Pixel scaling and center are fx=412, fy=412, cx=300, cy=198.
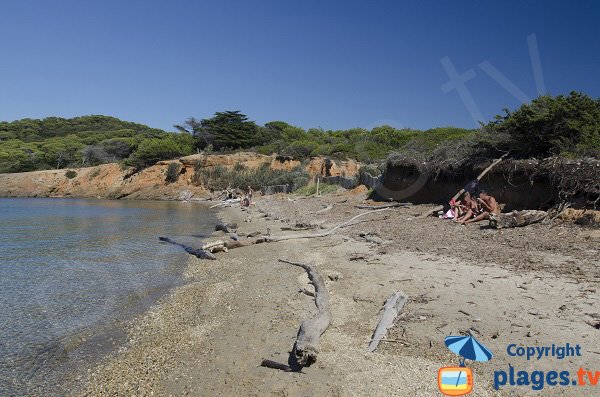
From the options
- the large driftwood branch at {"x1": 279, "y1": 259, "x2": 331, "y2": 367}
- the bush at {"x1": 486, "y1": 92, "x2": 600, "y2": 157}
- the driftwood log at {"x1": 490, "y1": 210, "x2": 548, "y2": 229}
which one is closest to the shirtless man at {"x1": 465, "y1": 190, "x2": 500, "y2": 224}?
the driftwood log at {"x1": 490, "y1": 210, "x2": 548, "y2": 229}

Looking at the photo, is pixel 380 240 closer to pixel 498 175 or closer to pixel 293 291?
pixel 293 291

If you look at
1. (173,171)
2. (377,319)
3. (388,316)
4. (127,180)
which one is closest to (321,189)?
(173,171)

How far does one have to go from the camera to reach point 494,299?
5594 millimetres

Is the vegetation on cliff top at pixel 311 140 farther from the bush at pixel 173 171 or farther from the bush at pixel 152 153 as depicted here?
the bush at pixel 173 171

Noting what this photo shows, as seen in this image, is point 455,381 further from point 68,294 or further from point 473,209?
point 473,209

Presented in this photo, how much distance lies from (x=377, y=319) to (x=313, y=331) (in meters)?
1.04

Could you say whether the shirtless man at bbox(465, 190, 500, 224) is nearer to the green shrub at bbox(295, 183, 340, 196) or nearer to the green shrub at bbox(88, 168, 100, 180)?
the green shrub at bbox(295, 183, 340, 196)

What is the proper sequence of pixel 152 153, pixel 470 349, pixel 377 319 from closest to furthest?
1. pixel 470 349
2. pixel 377 319
3. pixel 152 153

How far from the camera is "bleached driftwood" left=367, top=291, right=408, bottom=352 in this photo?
185 inches

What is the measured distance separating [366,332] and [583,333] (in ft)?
7.57

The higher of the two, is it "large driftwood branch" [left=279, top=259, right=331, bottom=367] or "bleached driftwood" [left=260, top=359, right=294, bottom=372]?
"large driftwood branch" [left=279, top=259, right=331, bottom=367]

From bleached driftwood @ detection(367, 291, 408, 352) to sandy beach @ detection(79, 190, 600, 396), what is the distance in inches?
3.2

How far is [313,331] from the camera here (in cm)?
479

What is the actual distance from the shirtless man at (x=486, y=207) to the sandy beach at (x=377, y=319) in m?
1.58
